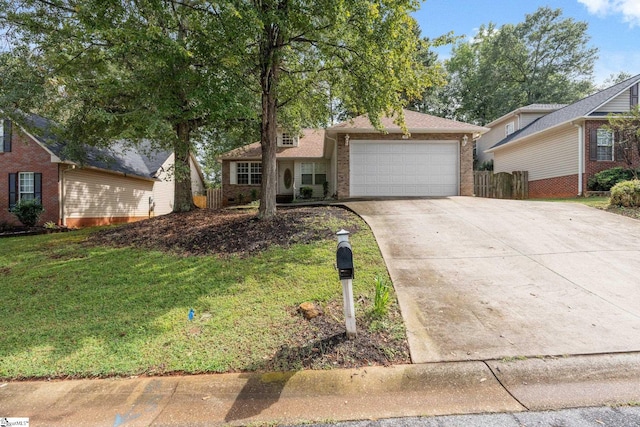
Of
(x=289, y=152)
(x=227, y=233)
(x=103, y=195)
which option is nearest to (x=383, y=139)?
(x=227, y=233)

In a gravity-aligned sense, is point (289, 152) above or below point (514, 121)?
below

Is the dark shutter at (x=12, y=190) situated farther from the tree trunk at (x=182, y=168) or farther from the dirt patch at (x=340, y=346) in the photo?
the dirt patch at (x=340, y=346)

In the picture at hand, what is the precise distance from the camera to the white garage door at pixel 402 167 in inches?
514

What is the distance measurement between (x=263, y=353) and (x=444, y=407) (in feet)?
5.78

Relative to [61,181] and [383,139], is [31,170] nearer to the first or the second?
[61,181]

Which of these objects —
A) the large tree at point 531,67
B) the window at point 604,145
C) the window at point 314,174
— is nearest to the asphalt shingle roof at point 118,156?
the window at point 314,174

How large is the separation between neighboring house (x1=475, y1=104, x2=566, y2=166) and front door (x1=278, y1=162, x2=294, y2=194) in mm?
13456

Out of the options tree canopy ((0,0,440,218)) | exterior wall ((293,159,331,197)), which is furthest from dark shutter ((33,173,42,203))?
exterior wall ((293,159,331,197))

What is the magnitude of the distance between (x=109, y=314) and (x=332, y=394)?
3.24m

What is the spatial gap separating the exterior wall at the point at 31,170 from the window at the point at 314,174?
11.7 metres

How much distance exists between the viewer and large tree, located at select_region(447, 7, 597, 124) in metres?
29.8

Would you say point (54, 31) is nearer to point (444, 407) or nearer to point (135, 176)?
point (135, 176)

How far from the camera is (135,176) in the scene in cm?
1773

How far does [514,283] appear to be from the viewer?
4.82 meters
